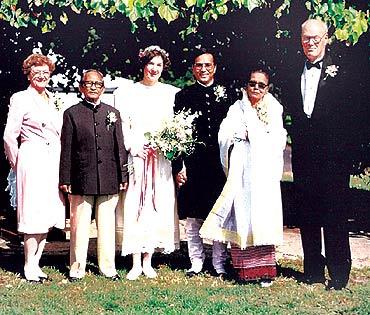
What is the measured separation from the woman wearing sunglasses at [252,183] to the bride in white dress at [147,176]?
23.1 inches

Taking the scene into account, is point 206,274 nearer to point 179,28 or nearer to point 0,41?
point 179,28

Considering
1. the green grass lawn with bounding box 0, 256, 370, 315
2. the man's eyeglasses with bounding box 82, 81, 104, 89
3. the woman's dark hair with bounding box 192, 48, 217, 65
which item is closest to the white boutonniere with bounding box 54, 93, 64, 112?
the man's eyeglasses with bounding box 82, 81, 104, 89

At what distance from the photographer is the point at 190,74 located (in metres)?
8.29

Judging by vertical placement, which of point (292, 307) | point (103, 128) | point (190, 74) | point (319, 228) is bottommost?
point (292, 307)

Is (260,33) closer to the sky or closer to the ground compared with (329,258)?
closer to the sky

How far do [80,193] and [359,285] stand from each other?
2659 mm

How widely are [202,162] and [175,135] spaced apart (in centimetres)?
43

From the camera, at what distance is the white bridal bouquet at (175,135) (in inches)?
252

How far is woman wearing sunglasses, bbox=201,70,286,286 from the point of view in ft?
20.5

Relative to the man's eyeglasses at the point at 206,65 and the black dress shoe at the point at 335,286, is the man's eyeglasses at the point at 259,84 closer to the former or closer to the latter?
the man's eyeglasses at the point at 206,65

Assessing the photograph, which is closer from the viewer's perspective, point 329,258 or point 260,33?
point 329,258

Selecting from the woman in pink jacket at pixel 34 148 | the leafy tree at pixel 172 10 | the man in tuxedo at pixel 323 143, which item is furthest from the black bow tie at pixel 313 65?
the woman in pink jacket at pixel 34 148

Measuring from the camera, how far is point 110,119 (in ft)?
21.0

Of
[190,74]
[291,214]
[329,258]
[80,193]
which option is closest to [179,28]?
[190,74]
